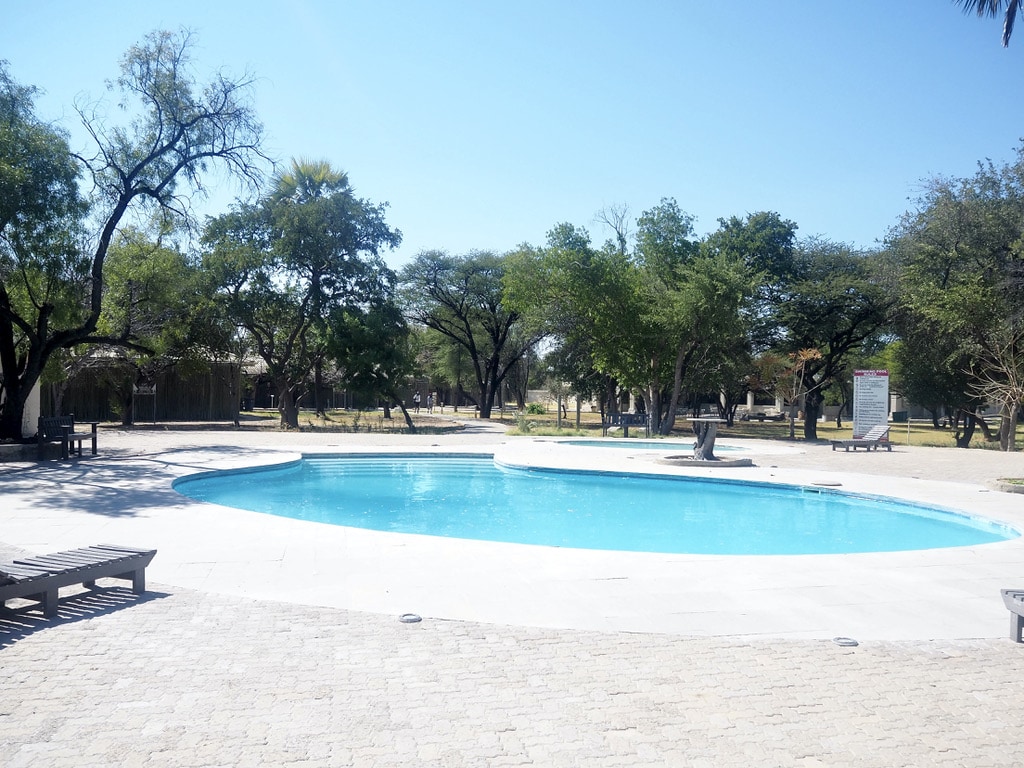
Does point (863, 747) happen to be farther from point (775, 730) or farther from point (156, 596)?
point (156, 596)

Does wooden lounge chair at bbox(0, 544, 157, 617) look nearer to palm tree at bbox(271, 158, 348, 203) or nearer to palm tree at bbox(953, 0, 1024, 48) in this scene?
palm tree at bbox(953, 0, 1024, 48)

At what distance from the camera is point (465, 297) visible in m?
42.8

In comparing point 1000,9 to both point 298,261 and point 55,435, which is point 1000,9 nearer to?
point 55,435

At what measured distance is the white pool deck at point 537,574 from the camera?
5203mm

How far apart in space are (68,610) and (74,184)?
12822mm

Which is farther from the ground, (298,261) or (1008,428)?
(298,261)

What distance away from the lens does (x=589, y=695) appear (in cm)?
383

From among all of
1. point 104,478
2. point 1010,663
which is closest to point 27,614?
point 1010,663

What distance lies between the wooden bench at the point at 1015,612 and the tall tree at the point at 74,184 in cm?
1596

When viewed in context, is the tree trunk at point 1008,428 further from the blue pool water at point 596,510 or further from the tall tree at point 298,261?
the tall tree at point 298,261

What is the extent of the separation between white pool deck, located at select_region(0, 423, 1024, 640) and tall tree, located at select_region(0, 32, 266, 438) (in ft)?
20.6

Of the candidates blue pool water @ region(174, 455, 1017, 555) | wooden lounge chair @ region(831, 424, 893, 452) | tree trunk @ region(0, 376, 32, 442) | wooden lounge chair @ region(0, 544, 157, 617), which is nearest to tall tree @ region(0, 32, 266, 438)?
tree trunk @ region(0, 376, 32, 442)

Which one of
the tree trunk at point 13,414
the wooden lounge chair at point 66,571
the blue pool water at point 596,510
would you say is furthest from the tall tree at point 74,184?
the wooden lounge chair at point 66,571

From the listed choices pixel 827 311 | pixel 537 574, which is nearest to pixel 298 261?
pixel 827 311
